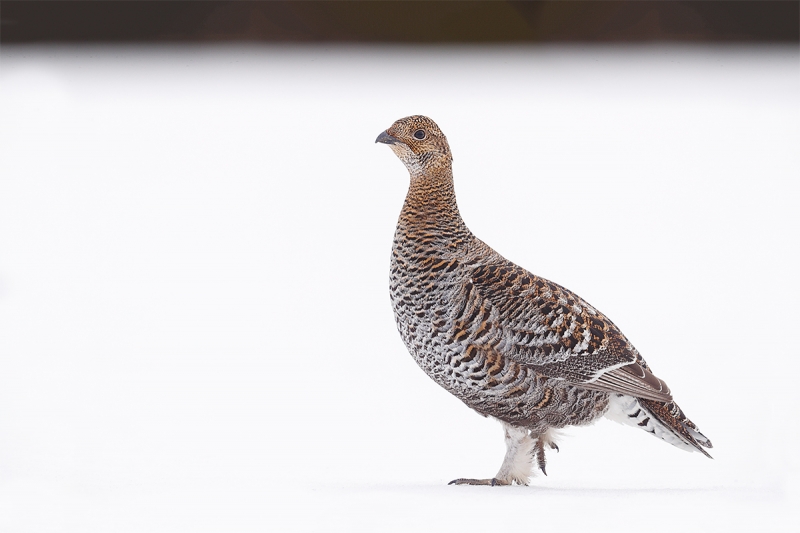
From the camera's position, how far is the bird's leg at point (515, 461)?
311 centimetres

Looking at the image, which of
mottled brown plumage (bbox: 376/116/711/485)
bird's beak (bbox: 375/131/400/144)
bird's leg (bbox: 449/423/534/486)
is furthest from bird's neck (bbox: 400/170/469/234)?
bird's leg (bbox: 449/423/534/486)

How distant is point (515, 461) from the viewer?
3.13 metres

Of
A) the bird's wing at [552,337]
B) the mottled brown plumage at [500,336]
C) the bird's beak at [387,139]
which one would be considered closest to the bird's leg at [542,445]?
the mottled brown plumage at [500,336]

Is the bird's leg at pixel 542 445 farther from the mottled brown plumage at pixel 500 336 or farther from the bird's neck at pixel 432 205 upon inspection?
the bird's neck at pixel 432 205

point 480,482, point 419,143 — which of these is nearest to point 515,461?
point 480,482

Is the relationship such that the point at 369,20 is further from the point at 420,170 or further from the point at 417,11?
the point at 420,170

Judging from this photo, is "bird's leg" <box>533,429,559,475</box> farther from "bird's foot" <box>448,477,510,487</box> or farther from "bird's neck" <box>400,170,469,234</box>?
"bird's neck" <box>400,170,469,234</box>

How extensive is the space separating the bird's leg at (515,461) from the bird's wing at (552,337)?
0.34 metres

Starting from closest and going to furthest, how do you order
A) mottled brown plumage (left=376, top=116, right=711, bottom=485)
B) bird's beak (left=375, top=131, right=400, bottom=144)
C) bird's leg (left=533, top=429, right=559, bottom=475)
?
mottled brown plumage (left=376, top=116, right=711, bottom=485) → bird's beak (left=375, top=131, right=400, bottom=144) → bird's leg (left=533, top=429, right=559, bottom=475)

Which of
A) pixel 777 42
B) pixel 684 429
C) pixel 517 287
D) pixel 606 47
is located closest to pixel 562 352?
pixel 517 287

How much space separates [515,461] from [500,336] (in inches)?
21.9

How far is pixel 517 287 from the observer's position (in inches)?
119

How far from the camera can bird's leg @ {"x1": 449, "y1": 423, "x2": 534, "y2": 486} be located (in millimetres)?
3111

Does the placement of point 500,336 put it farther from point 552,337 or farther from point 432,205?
point 432,205
